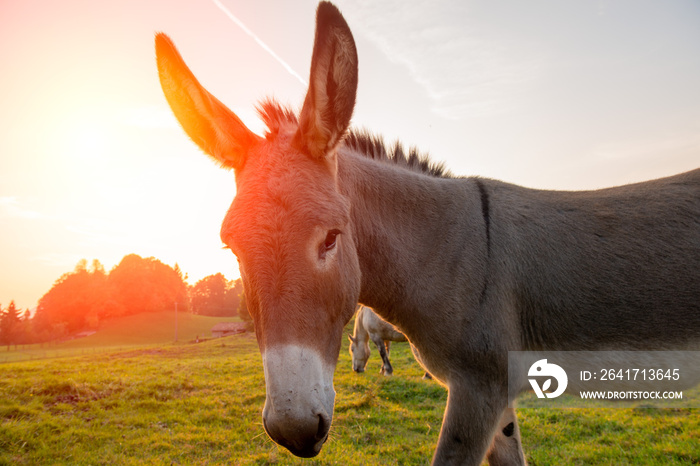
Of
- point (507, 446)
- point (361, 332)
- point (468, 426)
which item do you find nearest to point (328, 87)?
point (468, 426)

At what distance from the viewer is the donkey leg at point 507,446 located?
111 inches

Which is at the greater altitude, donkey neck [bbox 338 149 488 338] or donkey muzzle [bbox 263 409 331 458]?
donkey neck [bbox 338 149 488 338]

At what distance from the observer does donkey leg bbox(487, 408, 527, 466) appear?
111 inches

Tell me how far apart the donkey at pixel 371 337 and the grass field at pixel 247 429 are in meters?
2.03

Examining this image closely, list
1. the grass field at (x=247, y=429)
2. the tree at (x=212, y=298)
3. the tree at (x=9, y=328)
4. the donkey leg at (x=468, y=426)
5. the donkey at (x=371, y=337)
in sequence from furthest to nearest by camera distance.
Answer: the tree at (x=212, y=298)
the tree at (x=9, y=328)
the donkey at (x=371, y=337)
the grass field at (x=247, y=429)
the donkey leg at (x=468, y=426)

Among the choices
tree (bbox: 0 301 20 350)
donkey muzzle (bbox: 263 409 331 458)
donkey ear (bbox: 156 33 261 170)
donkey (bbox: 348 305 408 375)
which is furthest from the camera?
tree (bbox: 0 301 20 350)

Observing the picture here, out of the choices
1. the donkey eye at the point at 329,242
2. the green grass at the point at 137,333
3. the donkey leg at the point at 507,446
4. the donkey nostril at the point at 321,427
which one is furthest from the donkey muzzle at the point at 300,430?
the green grass at the point at 137,333

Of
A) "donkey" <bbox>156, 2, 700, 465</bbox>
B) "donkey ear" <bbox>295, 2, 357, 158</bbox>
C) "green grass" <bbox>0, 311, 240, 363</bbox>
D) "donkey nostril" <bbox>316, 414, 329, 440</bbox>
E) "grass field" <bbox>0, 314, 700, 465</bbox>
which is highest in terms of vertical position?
"donkey ear" <bbox>295, 2, 357, 158</bbox>

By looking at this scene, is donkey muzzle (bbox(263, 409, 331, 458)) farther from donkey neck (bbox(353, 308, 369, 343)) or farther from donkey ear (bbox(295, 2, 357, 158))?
donkey neck (bbox(353, 308, 369, 343))

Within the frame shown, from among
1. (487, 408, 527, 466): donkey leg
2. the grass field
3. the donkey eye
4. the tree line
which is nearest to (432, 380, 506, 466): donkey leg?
(487, 408, 527, 466): donkey leg

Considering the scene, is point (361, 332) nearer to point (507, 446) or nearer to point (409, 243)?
point (507, 446)

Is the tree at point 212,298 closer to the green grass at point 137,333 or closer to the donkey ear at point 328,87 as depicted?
the green grass at point 137,333

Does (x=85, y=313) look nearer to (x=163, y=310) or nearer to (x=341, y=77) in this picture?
(x=163, y=310)

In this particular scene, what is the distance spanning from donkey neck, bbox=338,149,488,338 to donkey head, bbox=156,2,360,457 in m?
0.32
